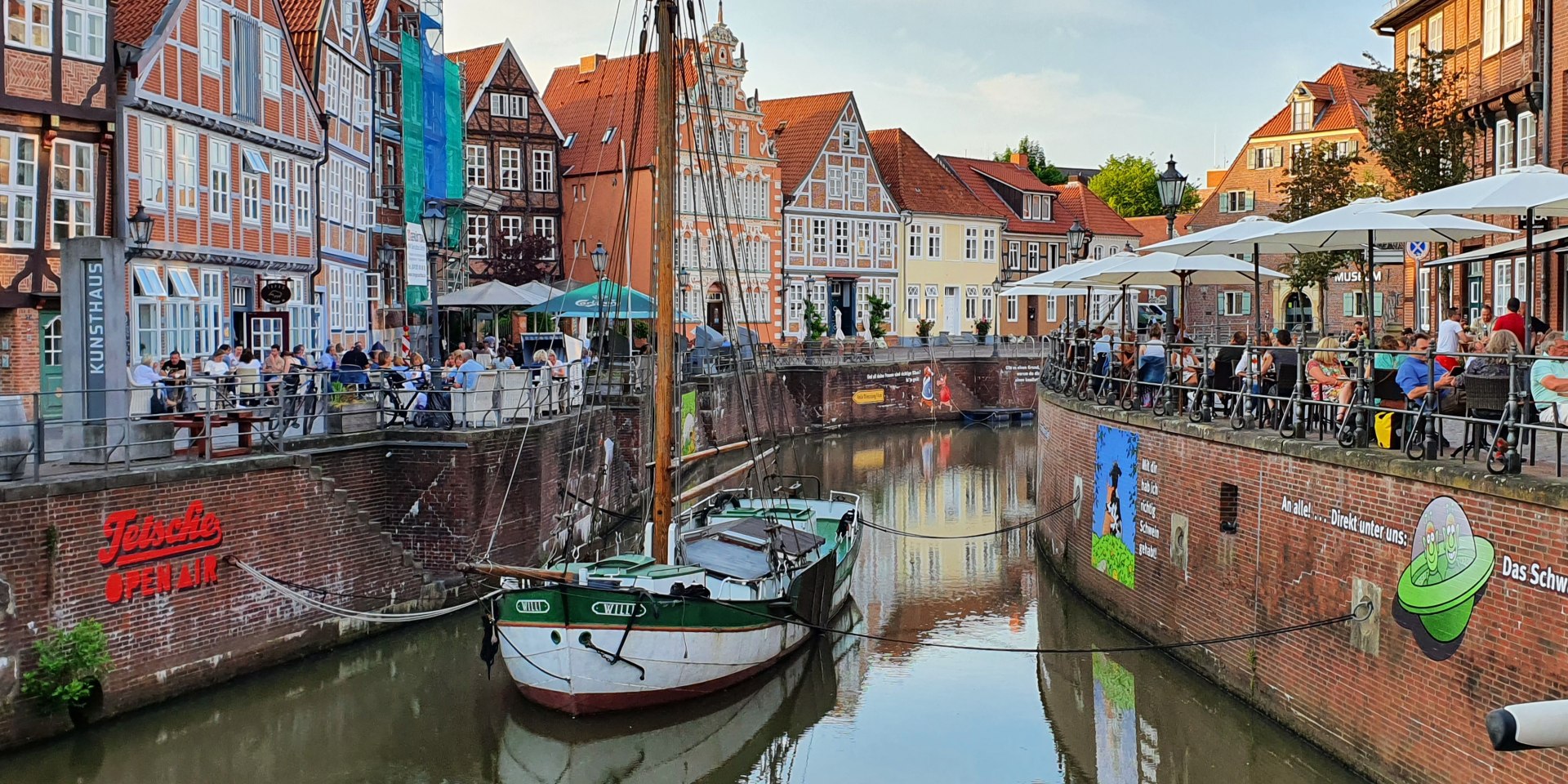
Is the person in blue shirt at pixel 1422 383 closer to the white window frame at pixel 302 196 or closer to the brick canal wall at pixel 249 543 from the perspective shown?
the brick canal wall at pixel 249 543

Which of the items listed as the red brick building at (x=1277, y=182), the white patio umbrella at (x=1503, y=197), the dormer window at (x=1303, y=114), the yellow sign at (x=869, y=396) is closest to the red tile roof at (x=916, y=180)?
the red brick building at (x=1277, y=182)

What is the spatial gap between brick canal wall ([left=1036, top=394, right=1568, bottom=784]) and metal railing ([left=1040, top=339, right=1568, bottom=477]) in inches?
13.3

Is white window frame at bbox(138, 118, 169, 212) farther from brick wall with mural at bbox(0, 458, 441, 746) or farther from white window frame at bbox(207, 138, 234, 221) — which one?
brick wall with mural at bbox(0, 458, 441, 746)

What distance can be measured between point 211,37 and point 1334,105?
5624 centimetres

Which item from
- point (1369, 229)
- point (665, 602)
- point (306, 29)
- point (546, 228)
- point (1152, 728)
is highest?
point (306, 29)

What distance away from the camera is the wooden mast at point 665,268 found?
62.3 feet

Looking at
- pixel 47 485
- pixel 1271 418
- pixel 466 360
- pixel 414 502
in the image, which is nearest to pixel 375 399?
pixel 414 502

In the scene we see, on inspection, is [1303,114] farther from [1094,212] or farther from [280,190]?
[280,190]

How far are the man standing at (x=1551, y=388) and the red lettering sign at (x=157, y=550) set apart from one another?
13.5m

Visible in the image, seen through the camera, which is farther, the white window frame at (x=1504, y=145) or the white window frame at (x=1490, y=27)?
the white window frame at (x=1490, y=27)

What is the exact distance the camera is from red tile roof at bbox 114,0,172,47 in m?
24.8

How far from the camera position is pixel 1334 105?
69562mm

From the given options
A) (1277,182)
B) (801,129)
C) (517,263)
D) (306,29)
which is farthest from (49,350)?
(1277,182)

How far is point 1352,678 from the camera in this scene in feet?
42.7
